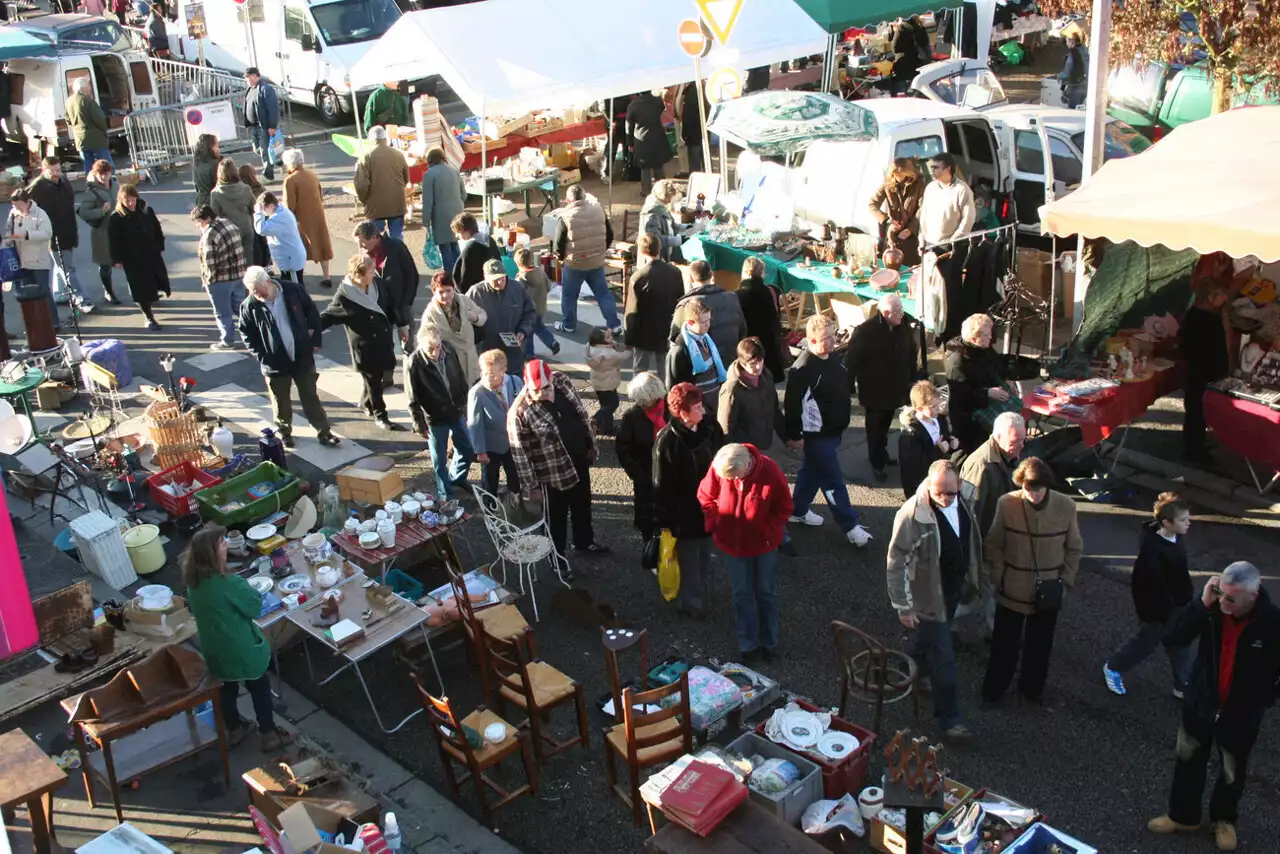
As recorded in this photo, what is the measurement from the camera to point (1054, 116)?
14.3 meters

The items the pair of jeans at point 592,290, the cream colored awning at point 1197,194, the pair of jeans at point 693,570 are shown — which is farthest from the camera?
the pair of jeans at point 592,290

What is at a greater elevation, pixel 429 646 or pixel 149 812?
pixel 429 646

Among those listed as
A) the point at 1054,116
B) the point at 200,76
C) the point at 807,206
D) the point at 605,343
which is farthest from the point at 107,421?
the point at 200,76

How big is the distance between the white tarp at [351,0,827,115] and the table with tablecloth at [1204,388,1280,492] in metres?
7.46

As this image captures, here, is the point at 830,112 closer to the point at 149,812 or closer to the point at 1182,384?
the point at 1182,384

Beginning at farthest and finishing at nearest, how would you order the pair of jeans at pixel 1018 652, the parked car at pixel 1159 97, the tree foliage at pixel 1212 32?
→ 1. the parked car at pixel 1159 97
2. the tree foliage at pixel 1212 32
3. the pair of jeans at pixel 1018 652

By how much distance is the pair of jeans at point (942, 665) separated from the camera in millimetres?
6754

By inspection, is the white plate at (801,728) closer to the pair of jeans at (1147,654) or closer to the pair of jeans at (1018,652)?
the pair of jeans at (1018,652)

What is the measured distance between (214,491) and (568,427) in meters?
2.82

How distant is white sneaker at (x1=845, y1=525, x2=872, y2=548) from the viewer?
887 centimetres

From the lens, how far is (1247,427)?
9.09 meters

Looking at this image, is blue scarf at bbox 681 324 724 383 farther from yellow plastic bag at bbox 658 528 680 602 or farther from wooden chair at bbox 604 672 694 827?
wooden chair at bbox 604 672 694 827

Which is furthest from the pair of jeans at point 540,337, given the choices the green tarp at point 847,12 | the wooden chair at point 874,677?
the green tarp at point 847,12

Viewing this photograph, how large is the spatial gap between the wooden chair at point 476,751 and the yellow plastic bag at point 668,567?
68.7 inches
